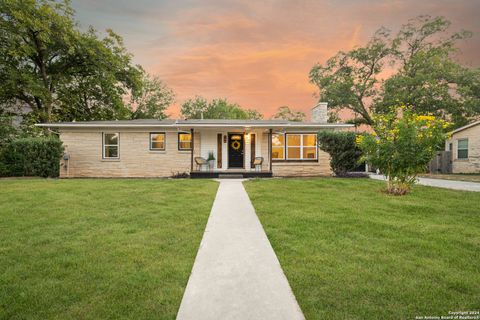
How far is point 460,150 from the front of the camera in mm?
18438

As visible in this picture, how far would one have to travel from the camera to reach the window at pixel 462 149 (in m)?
18.1

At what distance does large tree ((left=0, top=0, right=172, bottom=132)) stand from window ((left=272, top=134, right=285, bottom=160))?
49.6 feet

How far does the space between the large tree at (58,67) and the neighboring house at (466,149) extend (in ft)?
87.8

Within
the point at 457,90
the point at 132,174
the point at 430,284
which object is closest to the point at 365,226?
the point at 430,284

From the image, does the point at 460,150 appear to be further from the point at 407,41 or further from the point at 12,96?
the point at 12,96

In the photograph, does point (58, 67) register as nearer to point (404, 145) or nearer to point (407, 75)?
point (404, 145)

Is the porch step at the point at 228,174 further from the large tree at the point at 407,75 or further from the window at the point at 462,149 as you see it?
the large tree at the point at 407,75

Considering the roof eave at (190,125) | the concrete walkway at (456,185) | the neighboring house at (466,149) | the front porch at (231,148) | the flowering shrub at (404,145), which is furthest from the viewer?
the neighboring house at (466,149)

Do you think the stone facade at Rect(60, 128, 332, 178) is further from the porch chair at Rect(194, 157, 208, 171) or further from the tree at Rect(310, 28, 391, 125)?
the tree at Rect(310, 28, 391, 125)

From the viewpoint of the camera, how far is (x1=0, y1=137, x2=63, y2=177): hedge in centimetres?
1241

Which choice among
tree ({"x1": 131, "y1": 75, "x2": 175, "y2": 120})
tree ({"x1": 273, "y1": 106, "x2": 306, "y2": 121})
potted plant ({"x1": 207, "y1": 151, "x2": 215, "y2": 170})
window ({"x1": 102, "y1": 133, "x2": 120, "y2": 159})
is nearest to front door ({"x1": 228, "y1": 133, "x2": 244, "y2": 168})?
potted plant ({"x1": 207, "y1": 151, "x2": 215, "y2": 170})

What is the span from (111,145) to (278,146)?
33.8 feet

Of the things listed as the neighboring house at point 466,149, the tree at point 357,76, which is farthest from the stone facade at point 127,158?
the neighboring house at point 466,149

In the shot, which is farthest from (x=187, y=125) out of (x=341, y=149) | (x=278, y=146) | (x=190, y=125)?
(x=341, y=149)
